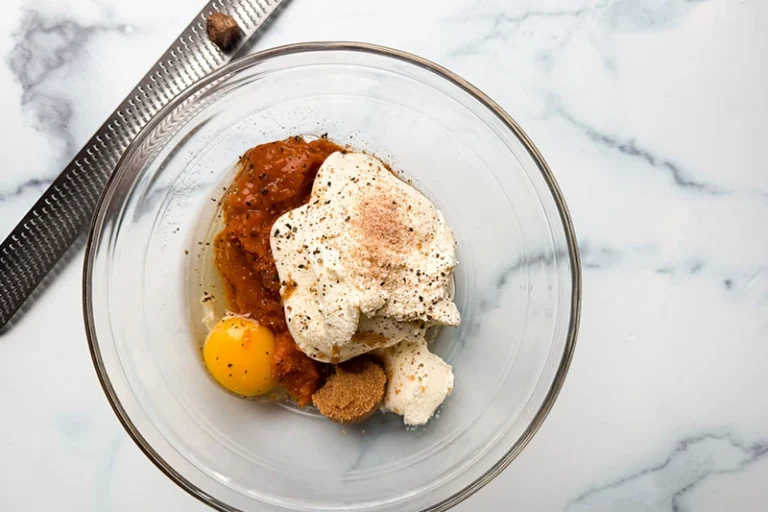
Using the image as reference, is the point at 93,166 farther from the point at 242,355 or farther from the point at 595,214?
the point at 595,214

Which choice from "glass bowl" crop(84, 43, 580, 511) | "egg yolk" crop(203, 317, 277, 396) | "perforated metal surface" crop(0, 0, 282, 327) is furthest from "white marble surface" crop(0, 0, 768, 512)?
"egg yolk" crop(203, 317, 277, 396)

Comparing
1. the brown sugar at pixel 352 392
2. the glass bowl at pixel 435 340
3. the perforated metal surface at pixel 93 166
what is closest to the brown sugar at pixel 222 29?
the perforated metal surface at pixel 93 166

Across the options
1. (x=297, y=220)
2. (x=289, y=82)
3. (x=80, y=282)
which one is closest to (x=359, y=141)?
(x=289, y=82)

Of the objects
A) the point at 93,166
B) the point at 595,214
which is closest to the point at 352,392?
the point at 595,214

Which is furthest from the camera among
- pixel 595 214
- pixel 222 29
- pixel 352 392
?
pixel 595 214

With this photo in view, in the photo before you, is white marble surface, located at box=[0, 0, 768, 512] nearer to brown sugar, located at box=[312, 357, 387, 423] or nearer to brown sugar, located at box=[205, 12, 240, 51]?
brown sugar, located at box=[205, 12, 240, 51]
